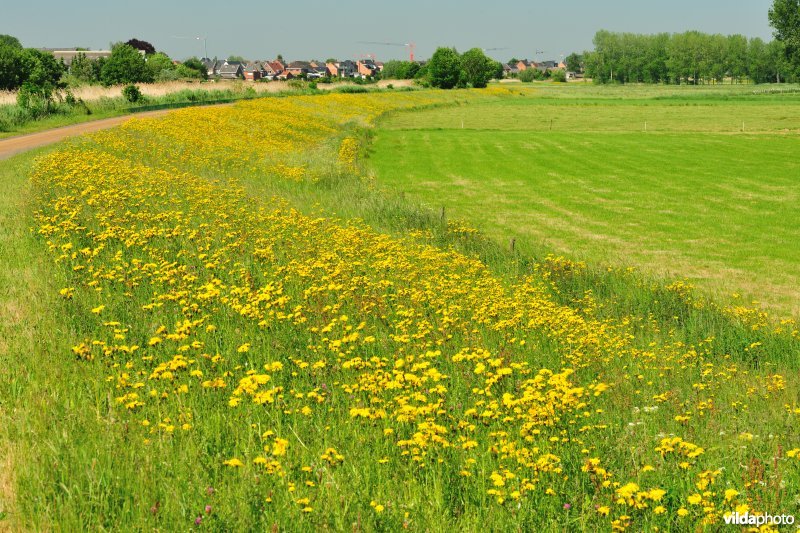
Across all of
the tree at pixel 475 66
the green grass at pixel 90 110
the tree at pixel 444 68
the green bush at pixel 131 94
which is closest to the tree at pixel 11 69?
the green grass at pixel 90 110

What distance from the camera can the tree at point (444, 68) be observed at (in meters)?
153

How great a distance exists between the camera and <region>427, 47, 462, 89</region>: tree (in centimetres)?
15338

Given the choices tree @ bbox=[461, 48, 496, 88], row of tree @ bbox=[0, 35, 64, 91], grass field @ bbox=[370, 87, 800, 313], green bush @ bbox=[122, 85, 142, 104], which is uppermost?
tree @ bbox=[461, 48, 496, 88]

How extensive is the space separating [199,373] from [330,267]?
523 cm

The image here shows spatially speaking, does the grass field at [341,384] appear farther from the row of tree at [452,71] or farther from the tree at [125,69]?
the row of tree at [452,71]

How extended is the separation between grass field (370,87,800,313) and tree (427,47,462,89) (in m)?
84.6

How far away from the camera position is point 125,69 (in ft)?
329

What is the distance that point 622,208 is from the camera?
2958cm

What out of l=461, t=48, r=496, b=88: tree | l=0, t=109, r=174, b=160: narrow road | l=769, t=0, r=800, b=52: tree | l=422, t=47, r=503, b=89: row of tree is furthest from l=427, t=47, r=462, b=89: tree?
l=0, t=109, r=174, b=160: narrow road

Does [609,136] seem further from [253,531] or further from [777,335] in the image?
[253,531]

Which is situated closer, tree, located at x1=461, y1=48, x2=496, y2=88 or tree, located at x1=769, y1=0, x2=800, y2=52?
tree, located at x1=769, y1=0, x2=800, y2=52

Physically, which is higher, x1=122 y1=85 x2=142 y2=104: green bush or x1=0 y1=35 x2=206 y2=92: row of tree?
x1=0 y1=35 x2=206 y2=92: row of tree

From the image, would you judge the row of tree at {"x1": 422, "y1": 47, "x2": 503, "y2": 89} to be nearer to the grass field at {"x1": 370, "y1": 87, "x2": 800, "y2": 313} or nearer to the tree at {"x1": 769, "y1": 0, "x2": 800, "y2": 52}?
the tree at {"x1": 769, "y1": 0, "x2": 800, "y2": 52}

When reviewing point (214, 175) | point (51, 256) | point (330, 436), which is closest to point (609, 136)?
point (214, 175)
